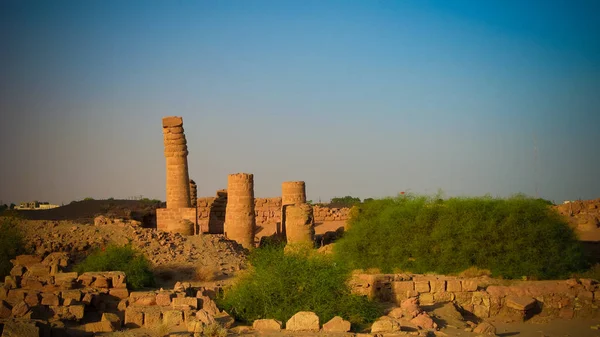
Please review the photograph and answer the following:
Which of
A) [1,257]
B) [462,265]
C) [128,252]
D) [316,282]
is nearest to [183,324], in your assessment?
[316,282]

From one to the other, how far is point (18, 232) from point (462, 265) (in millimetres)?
13863

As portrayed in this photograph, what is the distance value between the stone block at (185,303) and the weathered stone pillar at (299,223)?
13.2 metres

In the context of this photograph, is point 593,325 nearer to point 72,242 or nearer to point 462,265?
point 462,265

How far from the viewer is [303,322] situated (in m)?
12.9

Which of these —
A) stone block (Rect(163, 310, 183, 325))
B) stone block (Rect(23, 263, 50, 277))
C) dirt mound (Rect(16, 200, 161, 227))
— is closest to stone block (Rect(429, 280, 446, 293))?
stone block (Rect(163, 310, 183, 325))

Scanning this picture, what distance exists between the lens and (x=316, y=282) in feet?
47.6

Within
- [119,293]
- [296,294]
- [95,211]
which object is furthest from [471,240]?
[95,211]

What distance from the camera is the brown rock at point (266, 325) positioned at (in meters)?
13.0

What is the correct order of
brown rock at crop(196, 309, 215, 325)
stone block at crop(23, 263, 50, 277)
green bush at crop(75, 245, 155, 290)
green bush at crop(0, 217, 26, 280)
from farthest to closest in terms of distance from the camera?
green bush at crop(0, 217, 26, 280), green bush at crop(75, 245, 155, 290), stone block at crop(23, 263, 50, 277), brown rock at crop(196, 309, 215, 325)

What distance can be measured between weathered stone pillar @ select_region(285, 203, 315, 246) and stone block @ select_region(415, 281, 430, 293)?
10594 millimetres

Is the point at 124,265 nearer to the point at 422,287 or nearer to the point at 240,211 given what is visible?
the point at 422,287

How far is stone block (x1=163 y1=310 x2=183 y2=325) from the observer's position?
1335 centimetres

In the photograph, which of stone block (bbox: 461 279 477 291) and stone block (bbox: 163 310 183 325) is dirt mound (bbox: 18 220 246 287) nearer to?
stone block (bbox: 163 310 183 325)

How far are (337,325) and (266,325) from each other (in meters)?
1.36
